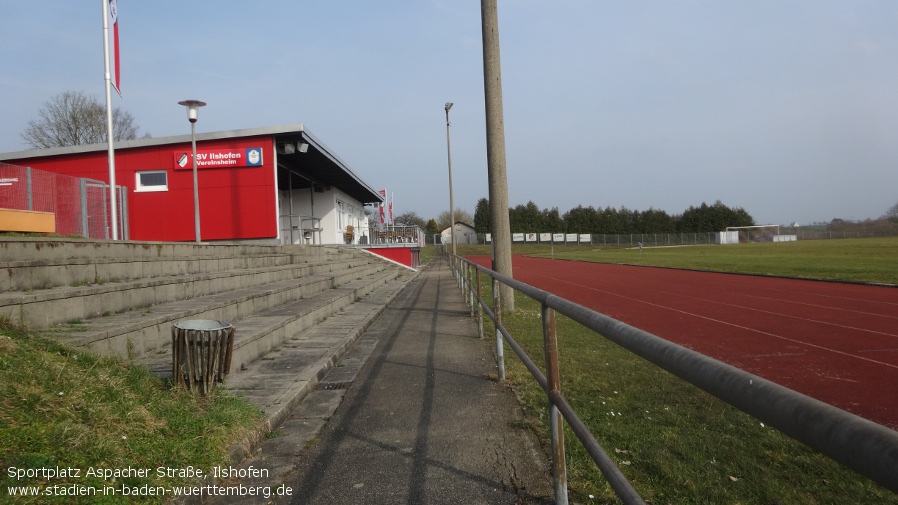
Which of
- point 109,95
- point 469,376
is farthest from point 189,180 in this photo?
point 469,376

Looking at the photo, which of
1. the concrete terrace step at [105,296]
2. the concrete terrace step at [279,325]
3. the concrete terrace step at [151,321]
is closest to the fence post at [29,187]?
the concrete terrace step at [105,296]

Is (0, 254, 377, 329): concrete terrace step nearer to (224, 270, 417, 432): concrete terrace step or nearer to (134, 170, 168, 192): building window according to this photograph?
(224, 270, 417, 432): concrete terrace step

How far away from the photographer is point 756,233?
8612 centimetres

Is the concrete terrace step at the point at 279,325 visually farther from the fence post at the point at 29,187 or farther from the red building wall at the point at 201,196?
the red building wall at the point at 201,196

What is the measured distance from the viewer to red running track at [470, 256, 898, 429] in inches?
237

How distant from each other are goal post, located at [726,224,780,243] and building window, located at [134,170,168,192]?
272ft

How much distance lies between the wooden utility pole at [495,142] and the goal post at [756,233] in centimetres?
8305

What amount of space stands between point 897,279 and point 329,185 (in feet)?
73.5

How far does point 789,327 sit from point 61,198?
1387 cm

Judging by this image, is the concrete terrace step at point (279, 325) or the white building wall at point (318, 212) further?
the white building wall at point (318, 212)

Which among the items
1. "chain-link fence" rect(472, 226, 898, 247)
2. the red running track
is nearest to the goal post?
"chain-link fence" rect(472, 226, 898, 247)

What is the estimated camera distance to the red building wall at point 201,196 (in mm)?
18422

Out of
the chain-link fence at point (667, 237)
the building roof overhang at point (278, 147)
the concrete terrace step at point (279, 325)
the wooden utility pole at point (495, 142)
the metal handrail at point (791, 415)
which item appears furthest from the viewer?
the chain-link fence at point (667, 237)

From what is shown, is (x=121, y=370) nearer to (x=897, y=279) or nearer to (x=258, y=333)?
(x=258, y=333)
